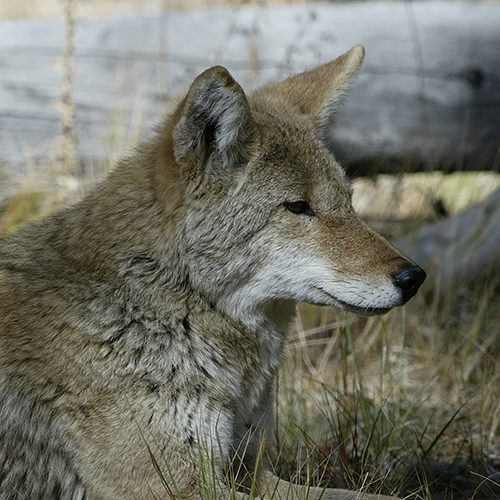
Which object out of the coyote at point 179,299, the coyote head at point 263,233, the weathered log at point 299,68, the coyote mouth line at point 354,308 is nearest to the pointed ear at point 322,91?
the coyote at point 179,299

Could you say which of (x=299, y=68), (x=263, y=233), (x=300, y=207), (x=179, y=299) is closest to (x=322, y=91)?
(x=300, y=207)

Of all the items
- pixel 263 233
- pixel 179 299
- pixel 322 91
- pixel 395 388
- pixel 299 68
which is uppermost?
pixel 322 91

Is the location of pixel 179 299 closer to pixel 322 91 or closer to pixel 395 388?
pixel 322 91

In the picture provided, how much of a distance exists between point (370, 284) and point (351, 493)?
0.87 metres

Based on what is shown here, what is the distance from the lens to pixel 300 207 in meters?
3.32

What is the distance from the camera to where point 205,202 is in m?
3.21

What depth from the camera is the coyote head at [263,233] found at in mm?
3197

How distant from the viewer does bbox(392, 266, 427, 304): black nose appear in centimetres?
317

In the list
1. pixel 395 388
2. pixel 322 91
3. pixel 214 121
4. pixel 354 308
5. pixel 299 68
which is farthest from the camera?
pixel 299 68

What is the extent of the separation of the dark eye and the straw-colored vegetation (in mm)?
1037

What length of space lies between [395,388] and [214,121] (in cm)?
265

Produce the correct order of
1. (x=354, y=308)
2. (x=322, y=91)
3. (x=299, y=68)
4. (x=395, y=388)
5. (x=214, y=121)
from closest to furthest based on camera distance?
(x=214, y=121), (x=354, y=308), (x=322, y=91), (x=395, y=388), (x=299, y=68)

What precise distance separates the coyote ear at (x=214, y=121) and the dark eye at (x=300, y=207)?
11.4 inches

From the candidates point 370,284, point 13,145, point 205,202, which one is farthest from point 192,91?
point 13,145
